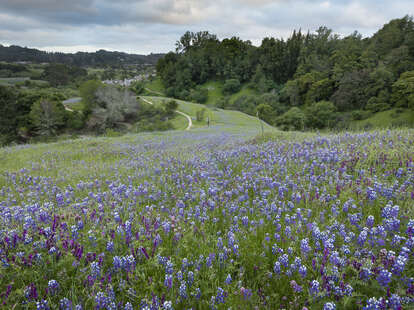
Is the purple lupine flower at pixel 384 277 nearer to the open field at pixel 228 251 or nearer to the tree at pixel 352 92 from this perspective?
the open field at pixel 228 251

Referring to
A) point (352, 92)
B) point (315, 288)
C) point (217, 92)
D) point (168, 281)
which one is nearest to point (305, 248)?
point (315, 288)

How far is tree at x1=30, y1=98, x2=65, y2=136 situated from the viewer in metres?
60.2

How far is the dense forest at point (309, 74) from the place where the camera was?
67.6 m

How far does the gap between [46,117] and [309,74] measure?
279 feet

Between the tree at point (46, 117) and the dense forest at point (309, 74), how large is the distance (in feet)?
183

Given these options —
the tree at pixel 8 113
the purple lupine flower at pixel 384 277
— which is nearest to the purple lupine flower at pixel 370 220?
the purple lupine flower at pixel 384 277

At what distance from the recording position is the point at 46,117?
197ft

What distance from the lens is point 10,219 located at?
143 inches

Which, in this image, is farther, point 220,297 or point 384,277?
point 220,297

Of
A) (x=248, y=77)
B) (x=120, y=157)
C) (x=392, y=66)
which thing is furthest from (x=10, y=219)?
(x=248, y=77)

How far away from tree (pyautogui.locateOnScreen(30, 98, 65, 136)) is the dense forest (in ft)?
183

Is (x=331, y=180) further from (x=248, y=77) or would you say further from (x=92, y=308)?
(x=248, y=77)

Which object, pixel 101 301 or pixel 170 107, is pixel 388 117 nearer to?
pixel 170 107

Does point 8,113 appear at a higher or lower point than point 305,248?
lower
